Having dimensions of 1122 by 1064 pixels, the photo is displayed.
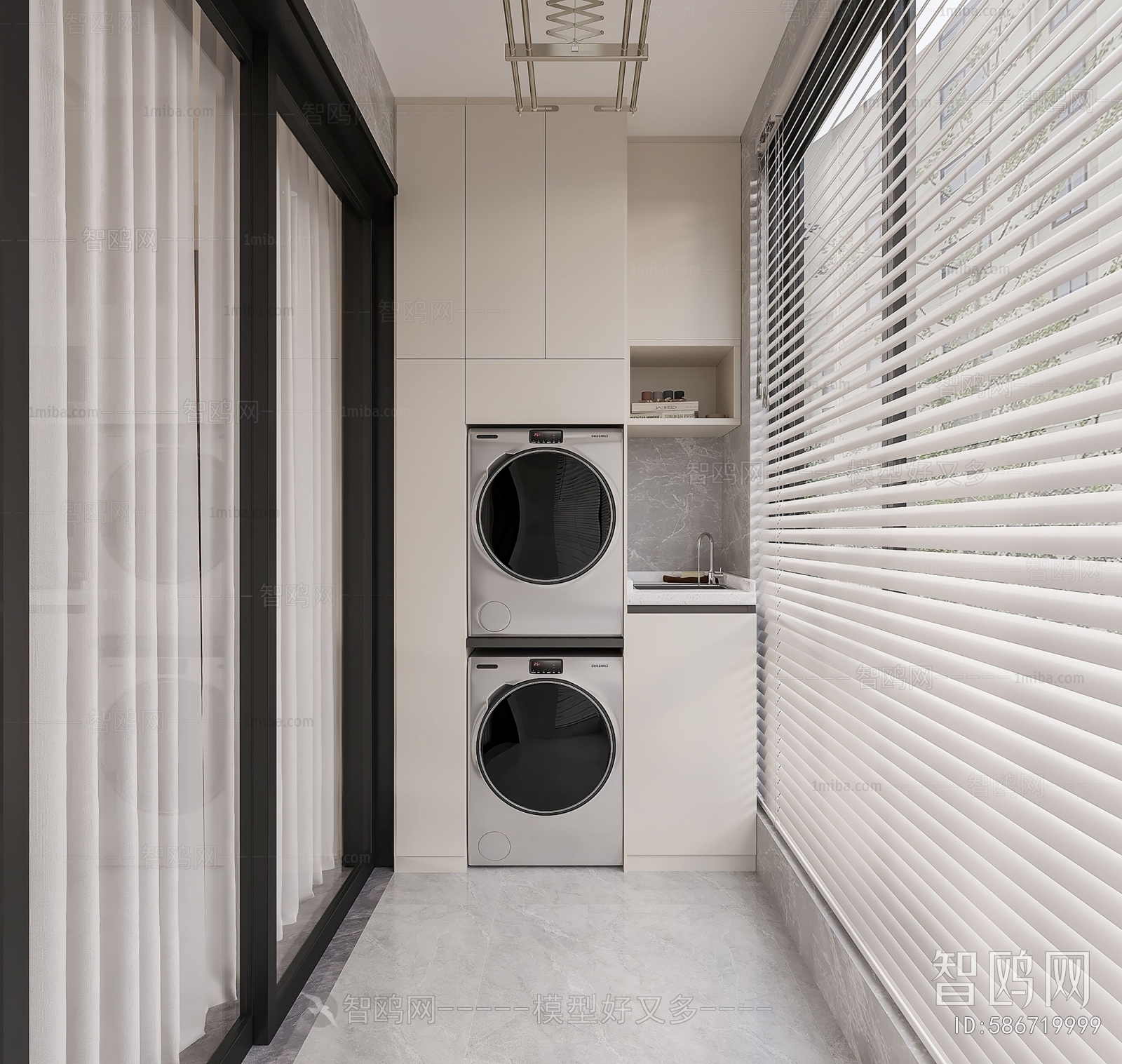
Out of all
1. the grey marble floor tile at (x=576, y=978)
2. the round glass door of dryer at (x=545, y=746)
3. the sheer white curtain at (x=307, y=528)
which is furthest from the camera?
the round glass door of dryer at (x=545, y=746)

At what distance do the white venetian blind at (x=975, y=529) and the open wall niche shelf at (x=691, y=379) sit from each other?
2.56 feet

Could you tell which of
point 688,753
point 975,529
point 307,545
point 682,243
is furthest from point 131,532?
point 682,243

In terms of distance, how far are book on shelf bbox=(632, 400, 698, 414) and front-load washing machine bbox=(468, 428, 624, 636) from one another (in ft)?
1.03

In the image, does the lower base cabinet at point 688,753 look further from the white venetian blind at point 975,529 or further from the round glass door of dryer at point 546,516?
the white venetian blind at point 975,529

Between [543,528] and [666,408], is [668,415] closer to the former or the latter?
[666,408]

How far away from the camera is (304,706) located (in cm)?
199

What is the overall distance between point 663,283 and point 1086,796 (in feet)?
7.63

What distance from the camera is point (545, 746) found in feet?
8.29

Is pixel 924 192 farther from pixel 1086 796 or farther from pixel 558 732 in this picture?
pixel 558 732

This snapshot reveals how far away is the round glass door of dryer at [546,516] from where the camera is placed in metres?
2.54

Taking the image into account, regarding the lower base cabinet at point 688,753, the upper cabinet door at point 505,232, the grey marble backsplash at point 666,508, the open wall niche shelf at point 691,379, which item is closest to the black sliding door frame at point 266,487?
the upper cabinet door at point 505,232

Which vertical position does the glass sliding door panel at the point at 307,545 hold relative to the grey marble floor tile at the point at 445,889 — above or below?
above

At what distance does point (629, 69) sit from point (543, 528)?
159 cm

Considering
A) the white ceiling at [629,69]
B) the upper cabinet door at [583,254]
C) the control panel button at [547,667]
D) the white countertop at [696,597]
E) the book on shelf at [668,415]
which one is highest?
the white ceiling at [629,69]
